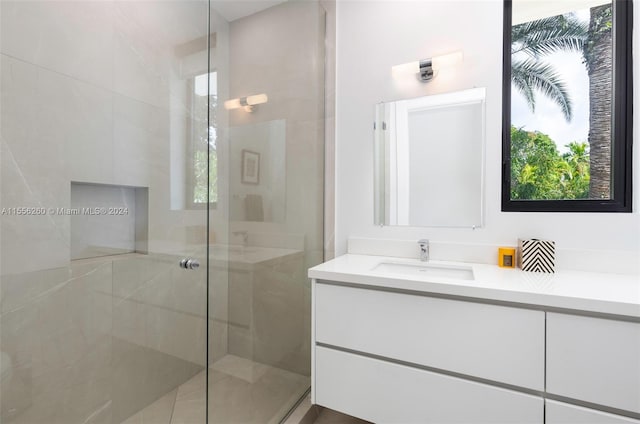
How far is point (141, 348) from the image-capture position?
1325mm

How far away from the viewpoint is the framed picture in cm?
140

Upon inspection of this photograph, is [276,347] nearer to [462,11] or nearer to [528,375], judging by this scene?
[528,375]

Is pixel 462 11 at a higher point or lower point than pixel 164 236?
higher

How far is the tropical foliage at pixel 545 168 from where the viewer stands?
1467 mm

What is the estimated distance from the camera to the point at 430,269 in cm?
158

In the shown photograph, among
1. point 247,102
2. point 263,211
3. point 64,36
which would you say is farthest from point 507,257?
point 64,36

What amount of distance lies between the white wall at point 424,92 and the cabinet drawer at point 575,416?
71 cm

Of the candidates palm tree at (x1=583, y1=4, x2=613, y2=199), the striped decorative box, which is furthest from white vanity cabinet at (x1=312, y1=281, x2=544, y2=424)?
palm tree at (x1=583, y1=4, x2=613, y2=199)

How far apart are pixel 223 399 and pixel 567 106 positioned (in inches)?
81.1

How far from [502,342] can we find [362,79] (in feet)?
5.03

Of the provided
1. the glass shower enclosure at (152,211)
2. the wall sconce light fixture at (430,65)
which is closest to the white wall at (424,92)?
the wall sconce light fixture at (430,65)

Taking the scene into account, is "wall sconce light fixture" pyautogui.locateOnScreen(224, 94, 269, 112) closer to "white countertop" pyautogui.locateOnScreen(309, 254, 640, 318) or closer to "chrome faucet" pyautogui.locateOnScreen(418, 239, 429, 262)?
"white countertop" pyautogui.locateOnScreen(309, 254, 640, 318)

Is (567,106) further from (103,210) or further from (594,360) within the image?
(103,210)

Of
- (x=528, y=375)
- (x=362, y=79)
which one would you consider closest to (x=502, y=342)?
(x=528, y=375)
